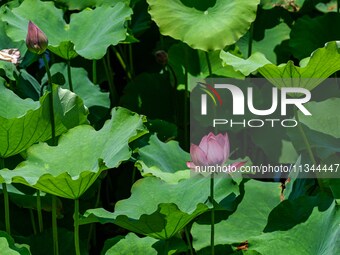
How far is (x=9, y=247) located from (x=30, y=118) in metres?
0.30

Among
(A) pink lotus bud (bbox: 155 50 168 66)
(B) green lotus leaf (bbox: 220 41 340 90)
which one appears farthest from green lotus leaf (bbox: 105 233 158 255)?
(A) pink lotus bud (bbox: 155 50 168 66)

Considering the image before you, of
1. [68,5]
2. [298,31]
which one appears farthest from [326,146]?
[68,5]

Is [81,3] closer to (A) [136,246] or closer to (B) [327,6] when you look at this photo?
(B) [327,6]

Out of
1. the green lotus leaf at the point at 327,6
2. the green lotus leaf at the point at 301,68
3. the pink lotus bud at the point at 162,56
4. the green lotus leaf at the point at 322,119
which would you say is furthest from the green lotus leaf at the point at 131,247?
the green lotus leaf at the point at 327,6

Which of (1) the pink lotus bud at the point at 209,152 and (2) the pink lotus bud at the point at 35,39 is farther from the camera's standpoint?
(2) the pink lotus bud at the point at 35,39

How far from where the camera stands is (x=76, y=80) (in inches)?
104

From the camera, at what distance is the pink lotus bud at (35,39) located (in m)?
2.11

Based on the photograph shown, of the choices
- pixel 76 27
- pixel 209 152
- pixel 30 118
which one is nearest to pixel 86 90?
pixel 76 27

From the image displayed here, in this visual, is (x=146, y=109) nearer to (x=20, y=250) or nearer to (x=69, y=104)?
(x=69, y=104)

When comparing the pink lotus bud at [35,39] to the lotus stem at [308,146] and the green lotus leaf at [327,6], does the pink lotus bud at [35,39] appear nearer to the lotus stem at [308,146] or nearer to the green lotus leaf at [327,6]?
the lotus stem at [308,146]

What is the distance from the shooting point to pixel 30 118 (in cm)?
204

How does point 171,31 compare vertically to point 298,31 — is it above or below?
above

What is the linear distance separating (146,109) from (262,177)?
0.45m

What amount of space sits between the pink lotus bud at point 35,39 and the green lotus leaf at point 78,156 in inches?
8.4
